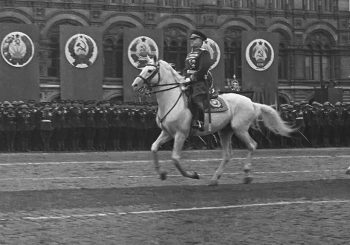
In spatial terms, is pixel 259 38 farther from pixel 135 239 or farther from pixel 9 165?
pixel 135 239

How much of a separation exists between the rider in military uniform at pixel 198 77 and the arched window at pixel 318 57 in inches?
1563

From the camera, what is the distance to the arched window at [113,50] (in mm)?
44750

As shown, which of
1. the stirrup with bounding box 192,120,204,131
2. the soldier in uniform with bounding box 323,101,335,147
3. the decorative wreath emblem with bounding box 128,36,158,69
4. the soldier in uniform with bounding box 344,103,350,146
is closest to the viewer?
the stirrup with bounding box 192,120,204,131

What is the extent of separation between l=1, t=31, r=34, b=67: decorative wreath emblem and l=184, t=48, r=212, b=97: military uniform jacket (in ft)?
90.1

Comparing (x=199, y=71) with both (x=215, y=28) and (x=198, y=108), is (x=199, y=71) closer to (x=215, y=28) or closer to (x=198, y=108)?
(x=198, y=108)

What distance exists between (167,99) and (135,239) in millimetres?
5661

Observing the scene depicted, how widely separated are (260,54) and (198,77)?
33613 mm

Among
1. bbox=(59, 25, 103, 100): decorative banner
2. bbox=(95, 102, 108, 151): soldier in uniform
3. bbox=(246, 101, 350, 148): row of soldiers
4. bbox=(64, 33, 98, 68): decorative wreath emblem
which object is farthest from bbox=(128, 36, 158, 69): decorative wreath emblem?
bbox=(95, 102, 108, 151): soldier in uniform

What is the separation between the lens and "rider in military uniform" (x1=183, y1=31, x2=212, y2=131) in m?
11.9

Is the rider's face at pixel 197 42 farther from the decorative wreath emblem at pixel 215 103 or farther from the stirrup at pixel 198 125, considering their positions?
the stirrup at pixel 198 125

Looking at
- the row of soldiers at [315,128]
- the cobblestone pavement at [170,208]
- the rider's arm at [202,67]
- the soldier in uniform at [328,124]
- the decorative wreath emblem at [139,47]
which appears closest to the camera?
the cobblestone pavement at [170,208]

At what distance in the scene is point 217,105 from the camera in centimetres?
1238

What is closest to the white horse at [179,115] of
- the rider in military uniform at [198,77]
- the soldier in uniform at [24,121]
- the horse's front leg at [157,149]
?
the horse's front leg at [157,149]

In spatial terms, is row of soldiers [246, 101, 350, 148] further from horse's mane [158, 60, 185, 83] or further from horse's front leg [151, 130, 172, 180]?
horse's front leg [151, 130, 172, 180]
